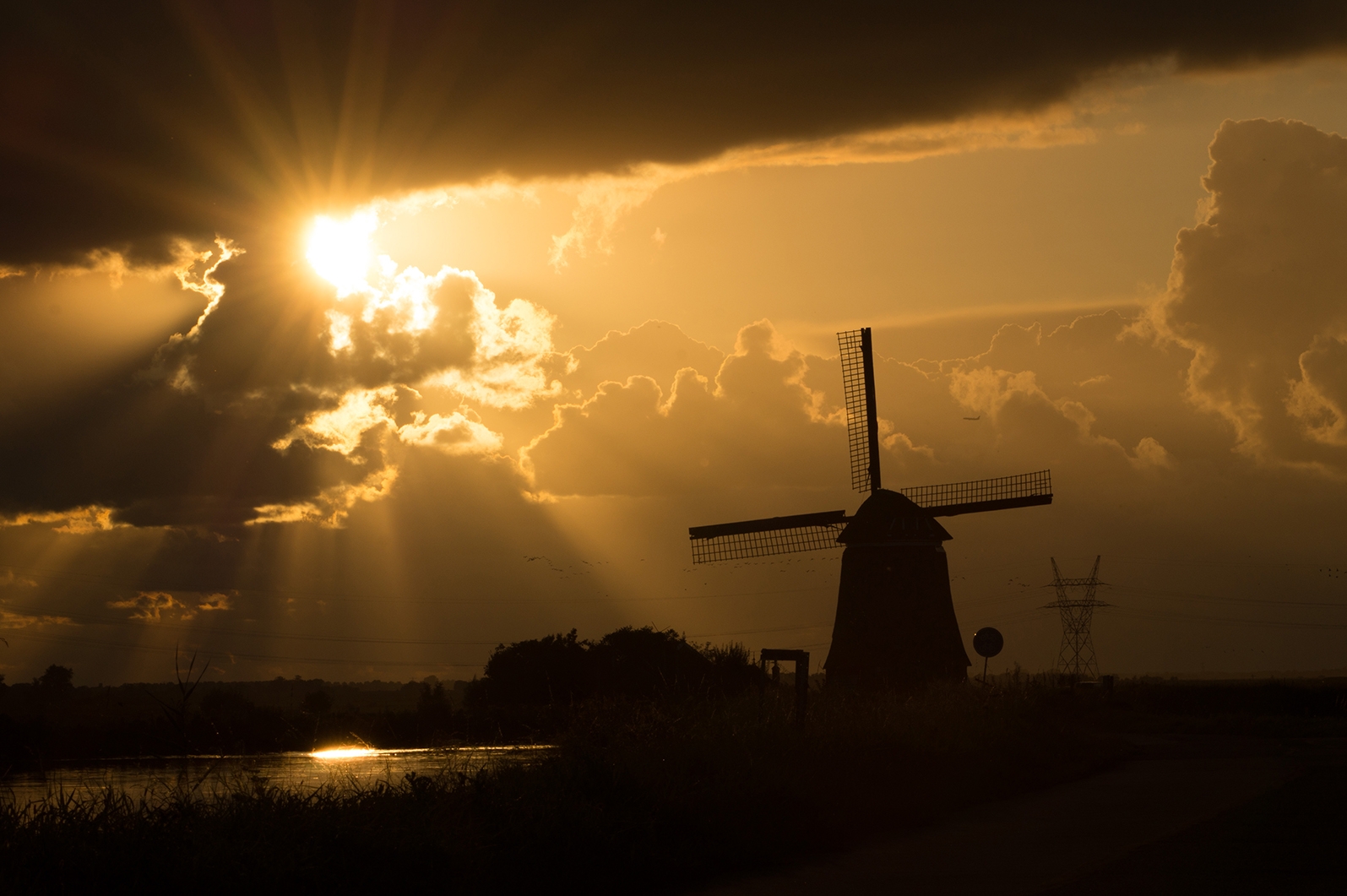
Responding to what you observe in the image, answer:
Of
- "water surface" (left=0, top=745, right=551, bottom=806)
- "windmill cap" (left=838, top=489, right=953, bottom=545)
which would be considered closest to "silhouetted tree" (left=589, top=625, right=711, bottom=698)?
"windmill cap" (left=838, top=489, right=953, bottom=545)

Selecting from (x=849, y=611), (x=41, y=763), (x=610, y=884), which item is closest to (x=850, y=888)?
(x=610, y=884)

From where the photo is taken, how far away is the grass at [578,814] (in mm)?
9109

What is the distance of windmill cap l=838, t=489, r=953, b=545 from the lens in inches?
1597

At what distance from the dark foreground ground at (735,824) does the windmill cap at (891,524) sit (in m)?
16.7

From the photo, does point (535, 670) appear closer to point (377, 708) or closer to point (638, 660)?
point (638, 660)

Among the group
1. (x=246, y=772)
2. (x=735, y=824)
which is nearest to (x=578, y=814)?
(x=735, y=824)

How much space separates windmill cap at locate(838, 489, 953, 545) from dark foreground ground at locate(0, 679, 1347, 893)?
54.8 feet

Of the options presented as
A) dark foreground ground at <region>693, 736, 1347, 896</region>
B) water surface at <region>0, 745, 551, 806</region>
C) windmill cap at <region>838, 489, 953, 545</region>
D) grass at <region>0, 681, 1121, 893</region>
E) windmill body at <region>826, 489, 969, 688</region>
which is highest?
windmill cap at <region>838, 489, 953, 545</region>

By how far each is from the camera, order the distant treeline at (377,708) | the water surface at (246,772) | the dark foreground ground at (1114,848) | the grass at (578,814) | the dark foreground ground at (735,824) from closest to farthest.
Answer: the grass at (578,814), the dark foreground ground at (735,824), the water surface at (246,772), the dark foreground ground at (1114,848), the distant treeline at (377,708)

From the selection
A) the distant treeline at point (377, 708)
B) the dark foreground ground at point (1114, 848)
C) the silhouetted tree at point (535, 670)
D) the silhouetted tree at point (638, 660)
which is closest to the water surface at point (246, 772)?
the distant treeline at point (377, 708)

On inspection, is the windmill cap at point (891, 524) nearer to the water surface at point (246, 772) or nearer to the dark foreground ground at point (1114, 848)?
the dark foreground ground at point (1114, 848)

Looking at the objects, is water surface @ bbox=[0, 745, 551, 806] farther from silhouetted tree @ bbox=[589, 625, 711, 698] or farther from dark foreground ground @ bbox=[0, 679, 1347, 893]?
silhouetted tree @ bbox=[589, 625, 711, 698]

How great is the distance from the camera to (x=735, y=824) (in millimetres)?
13609

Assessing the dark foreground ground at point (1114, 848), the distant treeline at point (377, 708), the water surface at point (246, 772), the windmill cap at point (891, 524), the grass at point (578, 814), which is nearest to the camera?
the grass at point (578, 814)
